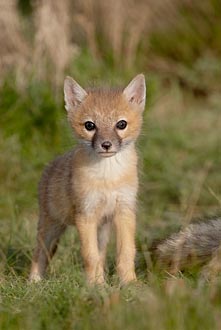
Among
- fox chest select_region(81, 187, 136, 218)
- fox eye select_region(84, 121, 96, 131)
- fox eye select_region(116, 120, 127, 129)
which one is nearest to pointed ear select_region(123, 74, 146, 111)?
fox eye select_region(116, 120, 127, 129)

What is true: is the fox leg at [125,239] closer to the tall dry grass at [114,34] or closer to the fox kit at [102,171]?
the fox kit at [102,171]

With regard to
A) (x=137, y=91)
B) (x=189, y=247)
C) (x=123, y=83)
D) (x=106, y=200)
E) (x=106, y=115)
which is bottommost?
(x=189, y=247)

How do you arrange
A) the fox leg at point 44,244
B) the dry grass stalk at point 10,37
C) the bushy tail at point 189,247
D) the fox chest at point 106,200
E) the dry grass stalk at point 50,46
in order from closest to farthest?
1. the bushy tail at point 189,247
2. the fox chest at point 106,200
3. the fox leg at point 44,244
4. the dry grass stalk at point 50,46
5. the dry grass stalk at point 10,37

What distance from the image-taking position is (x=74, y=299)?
4656 millimetres

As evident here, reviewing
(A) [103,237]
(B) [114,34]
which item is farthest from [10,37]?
(A) [103,237]

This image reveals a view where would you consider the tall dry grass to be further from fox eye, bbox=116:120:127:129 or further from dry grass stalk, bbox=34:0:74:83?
fox eye, bbox=116:120:127:129

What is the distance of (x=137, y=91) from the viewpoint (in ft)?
19.9

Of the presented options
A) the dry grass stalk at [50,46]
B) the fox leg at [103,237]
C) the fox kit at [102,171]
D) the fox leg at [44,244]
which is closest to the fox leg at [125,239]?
the fox kit at [102,171]

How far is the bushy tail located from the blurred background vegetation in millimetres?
144

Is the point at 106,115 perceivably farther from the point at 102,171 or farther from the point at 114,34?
the point at 114,34

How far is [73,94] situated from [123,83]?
3.17 metres

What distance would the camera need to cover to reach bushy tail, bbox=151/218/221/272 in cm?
552

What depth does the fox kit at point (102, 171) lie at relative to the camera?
5.73 meters

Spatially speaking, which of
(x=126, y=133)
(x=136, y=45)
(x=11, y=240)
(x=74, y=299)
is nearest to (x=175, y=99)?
(x=136, y=45)
